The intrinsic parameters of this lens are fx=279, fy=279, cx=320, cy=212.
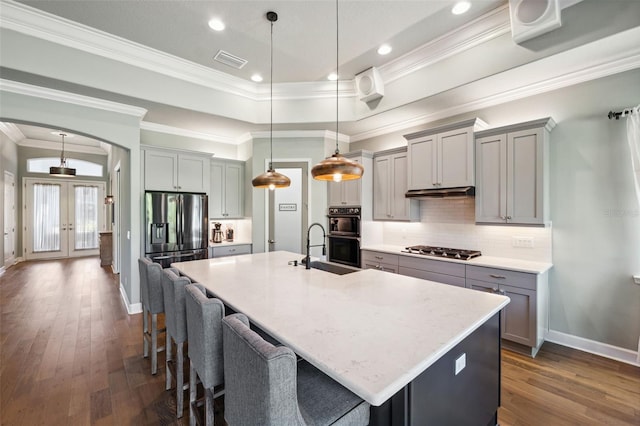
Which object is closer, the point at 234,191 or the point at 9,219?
the point at 234,191

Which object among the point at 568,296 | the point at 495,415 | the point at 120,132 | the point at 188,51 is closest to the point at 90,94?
the point at 120,132

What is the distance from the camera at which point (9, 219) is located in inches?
261

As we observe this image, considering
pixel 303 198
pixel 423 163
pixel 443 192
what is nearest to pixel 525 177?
pixel 443 192

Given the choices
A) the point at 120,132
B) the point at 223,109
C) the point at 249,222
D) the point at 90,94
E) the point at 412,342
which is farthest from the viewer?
the point at 249,222

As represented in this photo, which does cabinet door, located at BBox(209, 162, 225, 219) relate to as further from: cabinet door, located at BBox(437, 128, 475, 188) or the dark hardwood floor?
cabinet door, located at BBox(437, 128, 475, 188)

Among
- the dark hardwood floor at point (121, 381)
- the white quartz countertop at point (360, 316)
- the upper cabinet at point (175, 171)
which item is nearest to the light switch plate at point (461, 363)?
the white quartz countertop at point (360, 316)

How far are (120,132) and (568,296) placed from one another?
5774 millimetres

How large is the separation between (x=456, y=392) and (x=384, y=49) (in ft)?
11.1

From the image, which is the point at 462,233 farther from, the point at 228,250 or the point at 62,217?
the point at 62,217

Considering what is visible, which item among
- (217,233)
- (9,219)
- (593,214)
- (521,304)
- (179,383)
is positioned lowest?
(179,383)

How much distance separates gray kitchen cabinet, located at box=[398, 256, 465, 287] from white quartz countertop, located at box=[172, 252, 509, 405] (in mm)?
1254

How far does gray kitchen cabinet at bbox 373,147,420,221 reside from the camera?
4074mm

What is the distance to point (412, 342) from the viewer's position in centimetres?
119

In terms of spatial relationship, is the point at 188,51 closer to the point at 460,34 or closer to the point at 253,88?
the point at 253,88
